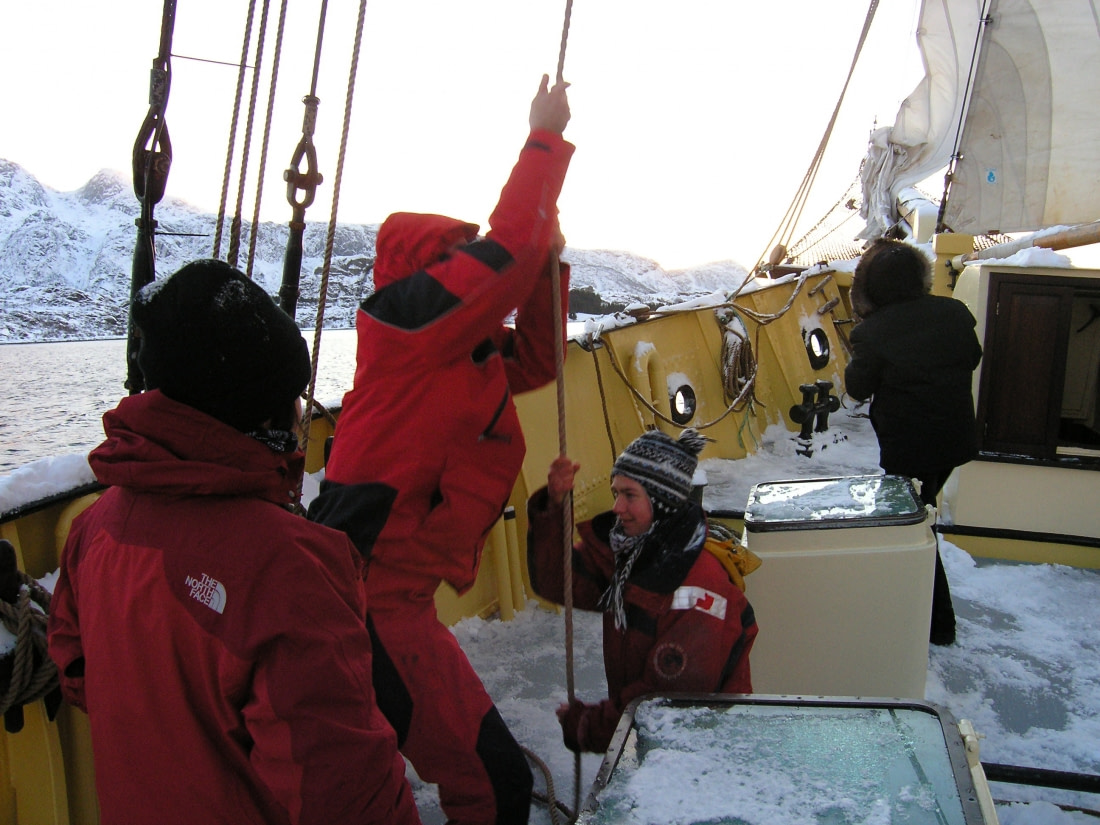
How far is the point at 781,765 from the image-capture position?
130 cm

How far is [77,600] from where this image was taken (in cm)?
123

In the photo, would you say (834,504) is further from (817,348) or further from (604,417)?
(817,348)

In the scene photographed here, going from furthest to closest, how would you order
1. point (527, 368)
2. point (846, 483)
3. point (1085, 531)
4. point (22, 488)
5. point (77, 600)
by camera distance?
point (1085, 531)
point (846, 483)
point (527, 368)
point (22, 488)
point (77, 600)

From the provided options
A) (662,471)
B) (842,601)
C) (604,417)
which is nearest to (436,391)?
(662,471)

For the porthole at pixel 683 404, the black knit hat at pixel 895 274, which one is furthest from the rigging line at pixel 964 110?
the black knit hat at pixel 895 274

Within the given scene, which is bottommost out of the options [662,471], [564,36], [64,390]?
[64,390]

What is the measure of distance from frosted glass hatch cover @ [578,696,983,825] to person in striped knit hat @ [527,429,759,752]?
0.67 ft

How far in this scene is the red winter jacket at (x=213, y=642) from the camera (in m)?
1.05

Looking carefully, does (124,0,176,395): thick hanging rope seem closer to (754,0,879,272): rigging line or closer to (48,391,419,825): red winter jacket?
(48,391,419,825): red winter jacket

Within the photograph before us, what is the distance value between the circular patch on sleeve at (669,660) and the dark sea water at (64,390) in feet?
5.61

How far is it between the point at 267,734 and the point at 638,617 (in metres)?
0.96

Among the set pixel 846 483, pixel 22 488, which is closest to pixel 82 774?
pixel 22 488

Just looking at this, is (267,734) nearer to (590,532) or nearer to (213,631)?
(213,631)

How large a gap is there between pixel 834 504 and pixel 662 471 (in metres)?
0.90
